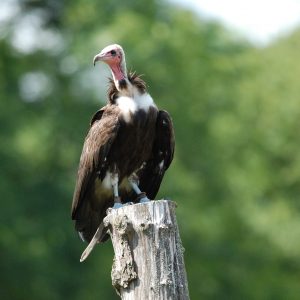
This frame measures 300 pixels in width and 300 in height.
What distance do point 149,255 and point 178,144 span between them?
20386 millimetres

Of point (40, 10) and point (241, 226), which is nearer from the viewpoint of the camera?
point (241, 226)

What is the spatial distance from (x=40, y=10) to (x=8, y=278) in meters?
8.81

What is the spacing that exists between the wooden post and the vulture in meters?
2.16

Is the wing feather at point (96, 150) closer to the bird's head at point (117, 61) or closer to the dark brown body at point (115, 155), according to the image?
the dark brown body at point (115, 155)

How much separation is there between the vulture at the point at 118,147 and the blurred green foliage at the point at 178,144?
14.2 m

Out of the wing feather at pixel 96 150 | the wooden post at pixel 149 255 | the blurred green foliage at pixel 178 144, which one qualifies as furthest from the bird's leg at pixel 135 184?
the blurred green foliage at pixel 178 144

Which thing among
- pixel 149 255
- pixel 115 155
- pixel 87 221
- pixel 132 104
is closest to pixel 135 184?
pixel 115 155

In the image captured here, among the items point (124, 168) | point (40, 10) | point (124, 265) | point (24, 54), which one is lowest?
point (124, 265)

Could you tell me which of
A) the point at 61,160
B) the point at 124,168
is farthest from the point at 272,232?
the point at 124,168

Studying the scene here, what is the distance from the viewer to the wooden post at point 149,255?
8.38 metres

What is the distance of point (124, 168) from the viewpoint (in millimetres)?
11141

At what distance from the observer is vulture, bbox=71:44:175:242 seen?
10.9 m

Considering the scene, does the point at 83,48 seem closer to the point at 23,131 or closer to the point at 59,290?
the point at 23,131

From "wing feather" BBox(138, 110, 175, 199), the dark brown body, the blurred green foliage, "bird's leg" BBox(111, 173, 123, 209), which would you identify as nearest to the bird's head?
the dark brown body
